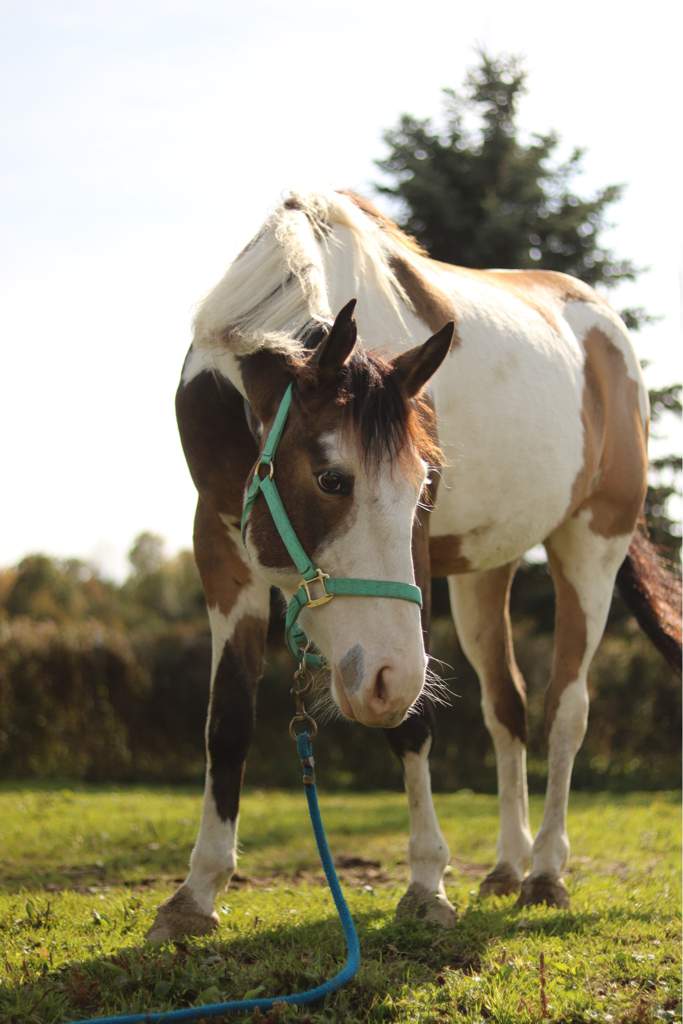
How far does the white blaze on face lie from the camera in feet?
9.11

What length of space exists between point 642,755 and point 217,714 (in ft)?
32.1

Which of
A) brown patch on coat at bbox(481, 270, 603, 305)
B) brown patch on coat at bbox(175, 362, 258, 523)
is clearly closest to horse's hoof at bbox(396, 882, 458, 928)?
brown patch on coat at bbox(175, 362, 258, 523)

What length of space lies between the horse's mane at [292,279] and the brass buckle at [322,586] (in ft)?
2.42

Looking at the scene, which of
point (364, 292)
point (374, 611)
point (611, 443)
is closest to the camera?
point (374, 611)

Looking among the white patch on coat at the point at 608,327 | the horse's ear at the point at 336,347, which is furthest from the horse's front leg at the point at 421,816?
the white patch on coat at the point at 608,327

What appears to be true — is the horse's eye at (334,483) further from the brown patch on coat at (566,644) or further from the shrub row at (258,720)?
the shrub row at (258,720)

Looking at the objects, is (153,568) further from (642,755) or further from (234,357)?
(234,357)

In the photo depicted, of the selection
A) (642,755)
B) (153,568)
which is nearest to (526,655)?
(642,755)

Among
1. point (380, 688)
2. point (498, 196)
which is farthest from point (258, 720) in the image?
point (380, 688)

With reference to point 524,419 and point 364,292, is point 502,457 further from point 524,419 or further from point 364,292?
point 364,292

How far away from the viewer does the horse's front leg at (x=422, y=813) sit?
3752 mm

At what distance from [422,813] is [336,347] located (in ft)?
6.11

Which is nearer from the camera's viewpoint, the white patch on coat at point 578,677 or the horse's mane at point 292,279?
the horse's mane at point 292,279

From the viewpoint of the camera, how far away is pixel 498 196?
13.0m
